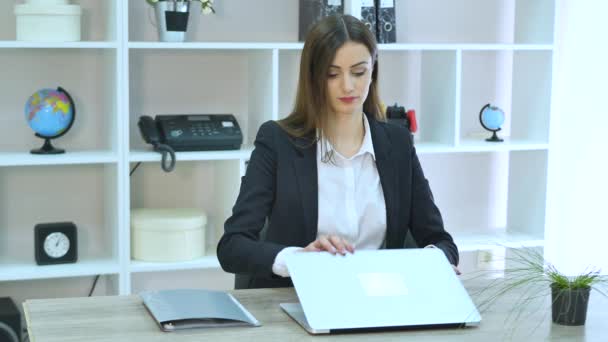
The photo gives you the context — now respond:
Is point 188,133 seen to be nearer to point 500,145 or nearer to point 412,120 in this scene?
point 412,120

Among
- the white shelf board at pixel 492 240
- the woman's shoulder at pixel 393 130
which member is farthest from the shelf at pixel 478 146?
the woman's shoulder at pixel 393 130

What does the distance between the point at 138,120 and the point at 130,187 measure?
0.86 feet

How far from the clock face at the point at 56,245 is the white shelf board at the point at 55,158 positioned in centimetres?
29

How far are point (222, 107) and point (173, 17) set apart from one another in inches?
18.9

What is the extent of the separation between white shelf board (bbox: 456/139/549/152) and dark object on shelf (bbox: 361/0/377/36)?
590 millimetres

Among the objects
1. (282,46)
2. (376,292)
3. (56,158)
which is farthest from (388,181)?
(56,158)

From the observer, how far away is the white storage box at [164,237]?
3428 mm

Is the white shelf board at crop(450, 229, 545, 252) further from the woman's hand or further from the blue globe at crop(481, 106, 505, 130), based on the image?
the woman's hand

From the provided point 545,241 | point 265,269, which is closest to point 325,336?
point 265,269

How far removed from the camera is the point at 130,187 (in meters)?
3.68

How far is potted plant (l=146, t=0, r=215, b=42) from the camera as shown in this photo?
3.38 meters

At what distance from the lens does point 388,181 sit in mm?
2484

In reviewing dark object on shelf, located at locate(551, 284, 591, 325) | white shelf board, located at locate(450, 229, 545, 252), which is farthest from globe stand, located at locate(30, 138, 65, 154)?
dark object on shelf, located at locate(551, 284, 591, 325)

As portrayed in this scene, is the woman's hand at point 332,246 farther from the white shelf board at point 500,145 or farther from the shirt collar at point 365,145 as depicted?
the white shelf board at point 500,145
